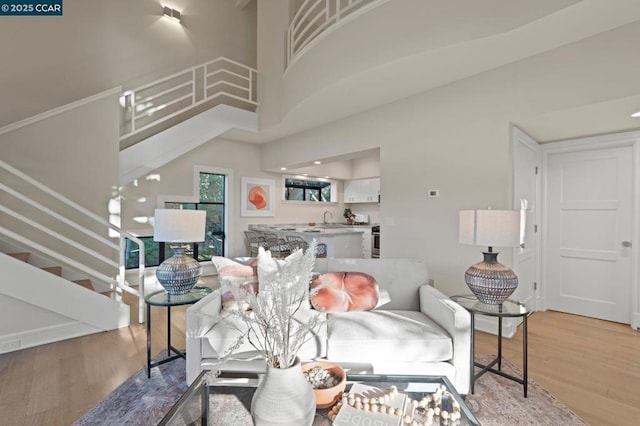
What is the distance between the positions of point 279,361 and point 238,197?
17.4ft

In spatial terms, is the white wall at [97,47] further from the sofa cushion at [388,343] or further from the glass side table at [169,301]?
the sofa cushion at [388,343]

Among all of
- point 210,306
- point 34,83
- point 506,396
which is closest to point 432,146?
point 506,396

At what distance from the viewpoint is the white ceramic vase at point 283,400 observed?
1196 millimetres

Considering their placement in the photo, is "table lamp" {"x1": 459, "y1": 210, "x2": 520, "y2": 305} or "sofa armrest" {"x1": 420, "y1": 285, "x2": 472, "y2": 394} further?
"table lamp" {"x1": 459, "y1": 210, "x2": 520, "y2": 305}

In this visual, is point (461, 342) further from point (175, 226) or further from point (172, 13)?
point (172, 13)

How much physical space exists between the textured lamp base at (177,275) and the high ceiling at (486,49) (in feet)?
7.85

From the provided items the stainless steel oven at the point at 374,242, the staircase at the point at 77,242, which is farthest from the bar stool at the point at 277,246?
the stainless steel oven at the point at 374,242

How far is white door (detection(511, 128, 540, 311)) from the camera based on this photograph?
336 centimetres

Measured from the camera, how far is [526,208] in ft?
12.0

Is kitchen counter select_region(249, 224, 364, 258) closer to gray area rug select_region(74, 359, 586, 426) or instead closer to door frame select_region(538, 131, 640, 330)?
gray area rug select_region(74, 359, 586, 426)

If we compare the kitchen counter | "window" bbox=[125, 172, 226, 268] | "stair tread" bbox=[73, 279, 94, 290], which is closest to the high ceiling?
the kitchen counter

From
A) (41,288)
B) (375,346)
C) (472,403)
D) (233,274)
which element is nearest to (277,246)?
(233,274)

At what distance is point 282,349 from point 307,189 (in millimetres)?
6539

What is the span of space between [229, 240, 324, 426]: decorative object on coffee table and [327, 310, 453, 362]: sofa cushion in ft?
2.80
